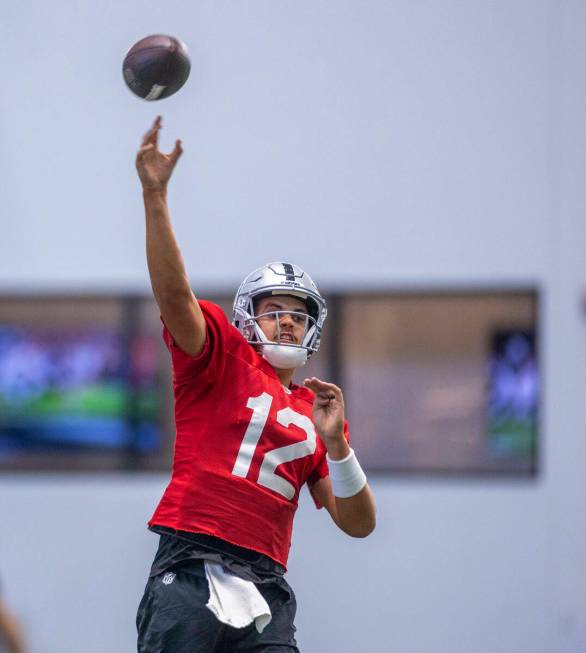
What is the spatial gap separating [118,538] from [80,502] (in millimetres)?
317

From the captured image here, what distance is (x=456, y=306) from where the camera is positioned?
7023 millimetres

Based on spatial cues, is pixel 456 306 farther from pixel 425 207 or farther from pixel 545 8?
pixel 545 8

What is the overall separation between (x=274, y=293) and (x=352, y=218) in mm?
3226

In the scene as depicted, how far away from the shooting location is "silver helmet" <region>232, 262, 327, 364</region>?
3.81 meters

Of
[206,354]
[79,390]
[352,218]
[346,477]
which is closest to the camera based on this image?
[206,354]

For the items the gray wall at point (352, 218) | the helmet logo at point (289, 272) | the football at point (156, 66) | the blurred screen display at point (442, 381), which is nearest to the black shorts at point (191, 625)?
the helmet logo at point (289, 272)

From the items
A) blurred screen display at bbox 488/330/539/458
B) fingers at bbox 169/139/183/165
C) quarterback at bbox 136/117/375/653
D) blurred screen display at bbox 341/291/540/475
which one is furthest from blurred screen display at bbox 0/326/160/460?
fingers at bbox 169/139/183/165

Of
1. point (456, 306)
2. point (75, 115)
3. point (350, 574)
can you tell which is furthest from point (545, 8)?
point (350, 574)

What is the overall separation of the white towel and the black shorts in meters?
0.03

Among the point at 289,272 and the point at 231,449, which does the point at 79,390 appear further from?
the point at 231,449

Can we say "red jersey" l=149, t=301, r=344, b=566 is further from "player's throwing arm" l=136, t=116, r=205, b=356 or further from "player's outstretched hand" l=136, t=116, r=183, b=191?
"player's outstretched hand" l=136, t=116, r=183, b=191

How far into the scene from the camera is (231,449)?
11.7ft

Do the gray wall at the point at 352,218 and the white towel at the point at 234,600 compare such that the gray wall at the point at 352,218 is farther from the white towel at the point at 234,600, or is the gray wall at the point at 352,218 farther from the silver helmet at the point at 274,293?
the white towel at the point at 234,600

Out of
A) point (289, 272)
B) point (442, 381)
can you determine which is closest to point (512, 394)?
point (442, 381)
